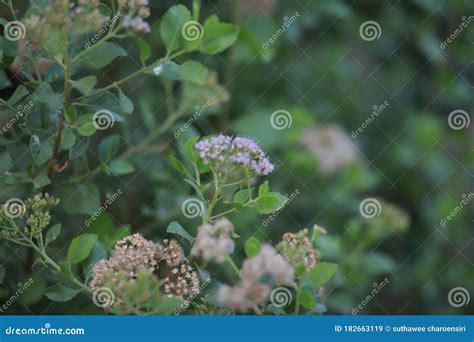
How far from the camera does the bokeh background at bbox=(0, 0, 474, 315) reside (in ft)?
5.15

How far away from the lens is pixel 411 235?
1.96 meters

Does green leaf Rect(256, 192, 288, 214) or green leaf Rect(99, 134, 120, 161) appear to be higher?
green leaf Rect(256, 192, 288, 214)

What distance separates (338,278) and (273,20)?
525 millimetres

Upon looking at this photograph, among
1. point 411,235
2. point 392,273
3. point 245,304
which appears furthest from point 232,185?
point 411,235

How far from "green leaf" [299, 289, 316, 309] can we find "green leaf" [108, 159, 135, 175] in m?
0.40

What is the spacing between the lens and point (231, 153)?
1179mm

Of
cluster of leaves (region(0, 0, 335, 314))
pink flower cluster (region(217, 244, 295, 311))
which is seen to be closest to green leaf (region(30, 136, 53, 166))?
cluster of leaves (region(0, 0, 335, 314))

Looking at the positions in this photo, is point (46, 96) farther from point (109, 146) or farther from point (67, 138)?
point (109, 146)

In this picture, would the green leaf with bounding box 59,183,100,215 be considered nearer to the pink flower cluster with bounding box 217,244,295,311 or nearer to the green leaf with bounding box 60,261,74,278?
the green leaf with bounding box 60,261,74,278

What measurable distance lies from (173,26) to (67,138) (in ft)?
0.72

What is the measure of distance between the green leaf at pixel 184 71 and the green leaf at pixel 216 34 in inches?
1.3

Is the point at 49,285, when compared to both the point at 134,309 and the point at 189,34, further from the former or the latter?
the point at 189,34

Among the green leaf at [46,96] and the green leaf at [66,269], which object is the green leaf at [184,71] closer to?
the green leaf at [46,96]

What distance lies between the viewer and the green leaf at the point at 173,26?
49.6 inches
